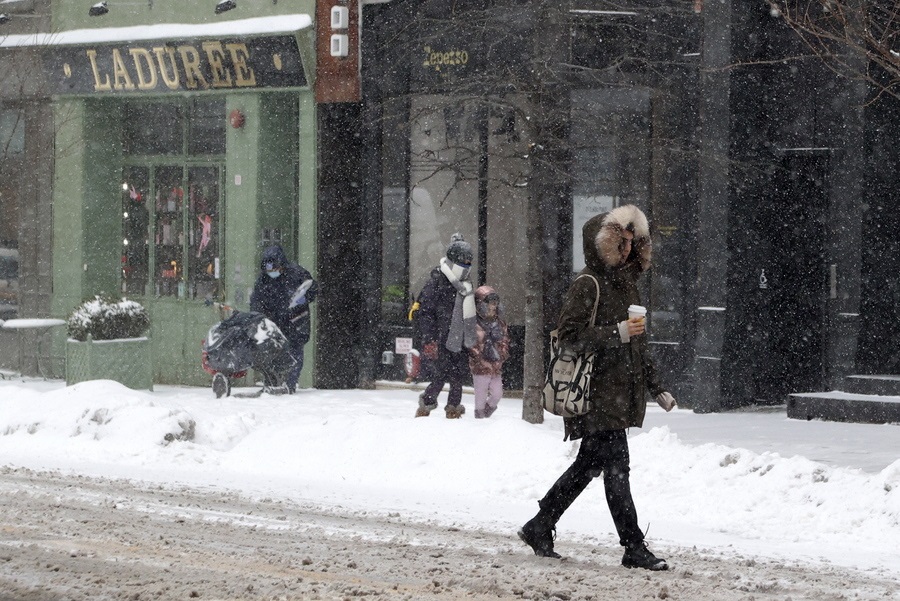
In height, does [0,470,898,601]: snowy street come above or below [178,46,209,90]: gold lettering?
below

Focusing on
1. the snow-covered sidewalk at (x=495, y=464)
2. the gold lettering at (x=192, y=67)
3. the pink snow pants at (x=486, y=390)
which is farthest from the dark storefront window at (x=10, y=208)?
the pink snow pants at (x=486, y=390)

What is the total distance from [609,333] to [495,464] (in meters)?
4.15

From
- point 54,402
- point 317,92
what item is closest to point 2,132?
point 317,92

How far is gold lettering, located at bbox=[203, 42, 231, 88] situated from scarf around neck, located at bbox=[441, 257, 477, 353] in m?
6.23

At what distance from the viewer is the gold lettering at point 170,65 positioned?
64.8 ft

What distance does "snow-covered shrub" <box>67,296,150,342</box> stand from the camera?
58.9 feet

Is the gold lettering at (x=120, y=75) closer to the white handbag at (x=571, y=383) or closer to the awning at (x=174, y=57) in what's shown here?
the awning at (x=174, y=57)

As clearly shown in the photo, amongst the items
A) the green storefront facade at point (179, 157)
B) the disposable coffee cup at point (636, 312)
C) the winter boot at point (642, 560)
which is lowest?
the winter boot at point (642, 560)

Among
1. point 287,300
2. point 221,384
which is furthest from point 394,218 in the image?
point 221,384

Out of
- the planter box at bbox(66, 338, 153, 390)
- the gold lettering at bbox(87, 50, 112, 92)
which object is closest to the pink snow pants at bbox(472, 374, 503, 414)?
the planter box at bbox(66, 338, 153, 390)

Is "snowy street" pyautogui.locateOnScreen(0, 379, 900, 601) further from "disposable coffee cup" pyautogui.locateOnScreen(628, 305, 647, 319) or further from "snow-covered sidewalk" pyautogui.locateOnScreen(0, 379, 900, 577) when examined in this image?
"disposable coffee cup" pyautogui.locateOnScreen(628, 305, 647, 319)

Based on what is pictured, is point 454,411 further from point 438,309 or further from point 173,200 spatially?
point 173,200

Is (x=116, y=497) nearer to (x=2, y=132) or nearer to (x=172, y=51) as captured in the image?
(x=172, y=51)

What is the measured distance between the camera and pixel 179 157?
66.3ft
